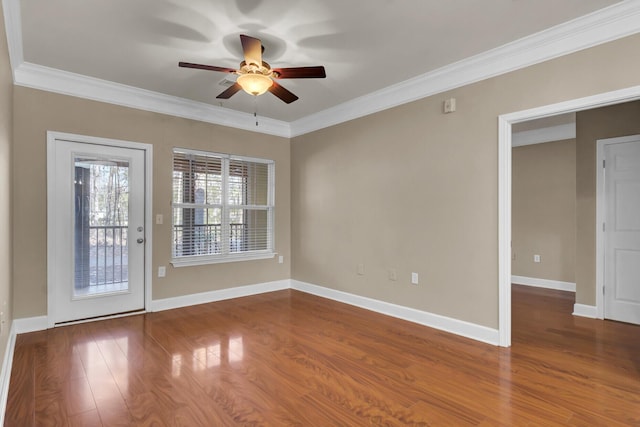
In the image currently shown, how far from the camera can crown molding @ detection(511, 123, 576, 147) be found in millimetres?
5470

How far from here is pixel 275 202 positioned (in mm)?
5457

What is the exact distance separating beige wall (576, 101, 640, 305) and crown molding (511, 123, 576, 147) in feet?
5.16

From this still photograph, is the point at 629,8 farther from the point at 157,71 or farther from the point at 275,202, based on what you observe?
the point at 275,202

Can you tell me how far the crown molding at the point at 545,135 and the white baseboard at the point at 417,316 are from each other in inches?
157

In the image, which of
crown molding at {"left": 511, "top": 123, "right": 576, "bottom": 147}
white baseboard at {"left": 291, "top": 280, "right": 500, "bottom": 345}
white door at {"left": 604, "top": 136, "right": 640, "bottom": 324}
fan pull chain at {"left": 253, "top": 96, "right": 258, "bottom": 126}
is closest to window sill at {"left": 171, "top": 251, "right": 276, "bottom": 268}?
white baseboard at {"left": 291, "top": 280, "right": 500, "bottom": 345}

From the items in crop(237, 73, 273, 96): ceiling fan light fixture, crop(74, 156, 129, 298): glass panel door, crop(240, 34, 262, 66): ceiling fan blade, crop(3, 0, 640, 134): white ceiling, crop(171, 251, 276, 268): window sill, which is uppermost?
crop(3, 0, 640, 134): white ceiling

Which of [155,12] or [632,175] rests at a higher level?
[155,12]

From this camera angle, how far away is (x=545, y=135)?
5695 millimetres

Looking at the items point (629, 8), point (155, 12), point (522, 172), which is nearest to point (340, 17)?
point (155, 12)

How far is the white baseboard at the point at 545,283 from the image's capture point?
545cm

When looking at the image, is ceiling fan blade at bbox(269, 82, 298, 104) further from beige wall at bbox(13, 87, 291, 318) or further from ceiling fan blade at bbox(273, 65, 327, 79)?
beige wall at bbox(13, 87, 291, 318)

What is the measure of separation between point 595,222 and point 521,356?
2.24 meters

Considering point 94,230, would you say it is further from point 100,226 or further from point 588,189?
point 588,189

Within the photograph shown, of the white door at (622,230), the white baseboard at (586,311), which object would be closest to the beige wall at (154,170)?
the white baseboard at (586,311)
